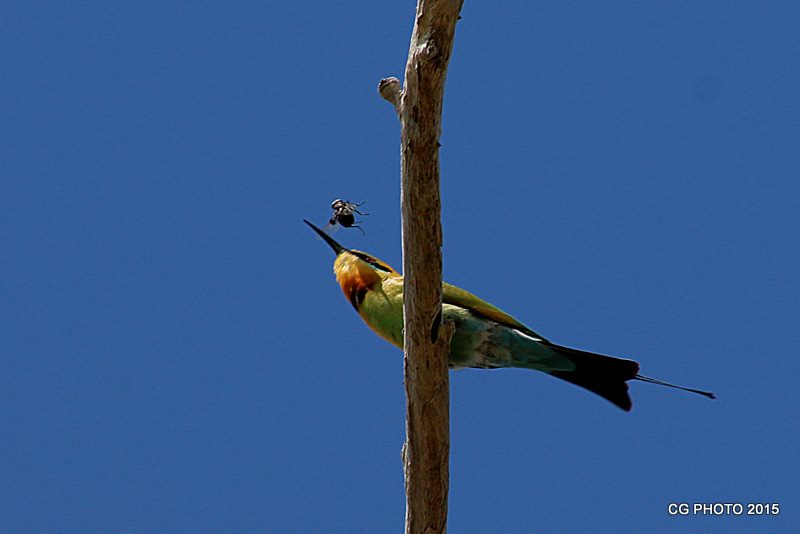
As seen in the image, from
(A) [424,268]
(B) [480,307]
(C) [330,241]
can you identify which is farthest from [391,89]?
(C) [330,241]

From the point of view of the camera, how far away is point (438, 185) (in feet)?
8.25

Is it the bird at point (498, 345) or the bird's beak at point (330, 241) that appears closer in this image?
the bird at point (498, 345)

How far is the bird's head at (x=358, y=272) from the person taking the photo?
11.9ft

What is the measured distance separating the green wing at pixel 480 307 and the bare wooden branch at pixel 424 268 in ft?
1.92

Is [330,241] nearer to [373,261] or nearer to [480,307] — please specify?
[373,261]

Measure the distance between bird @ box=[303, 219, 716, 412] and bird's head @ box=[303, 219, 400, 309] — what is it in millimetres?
45

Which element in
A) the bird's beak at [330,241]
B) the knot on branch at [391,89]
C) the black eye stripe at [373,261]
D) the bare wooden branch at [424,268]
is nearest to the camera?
the bare wooden branch at [424,268]

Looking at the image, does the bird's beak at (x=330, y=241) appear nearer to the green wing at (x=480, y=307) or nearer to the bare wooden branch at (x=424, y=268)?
the green wing at (x=480, y=307)

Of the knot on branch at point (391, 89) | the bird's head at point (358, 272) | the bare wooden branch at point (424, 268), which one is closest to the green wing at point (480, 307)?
the bird's head at point (358, 272)

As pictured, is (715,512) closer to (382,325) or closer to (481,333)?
(481,333)

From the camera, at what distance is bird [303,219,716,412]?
10.7 ft

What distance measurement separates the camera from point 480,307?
3.39m

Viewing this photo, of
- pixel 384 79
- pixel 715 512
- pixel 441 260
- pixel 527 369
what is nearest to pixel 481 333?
pixel 527 369

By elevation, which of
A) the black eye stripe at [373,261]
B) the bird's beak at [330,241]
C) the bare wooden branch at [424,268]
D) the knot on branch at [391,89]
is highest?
the bird's beak at [330,241]
